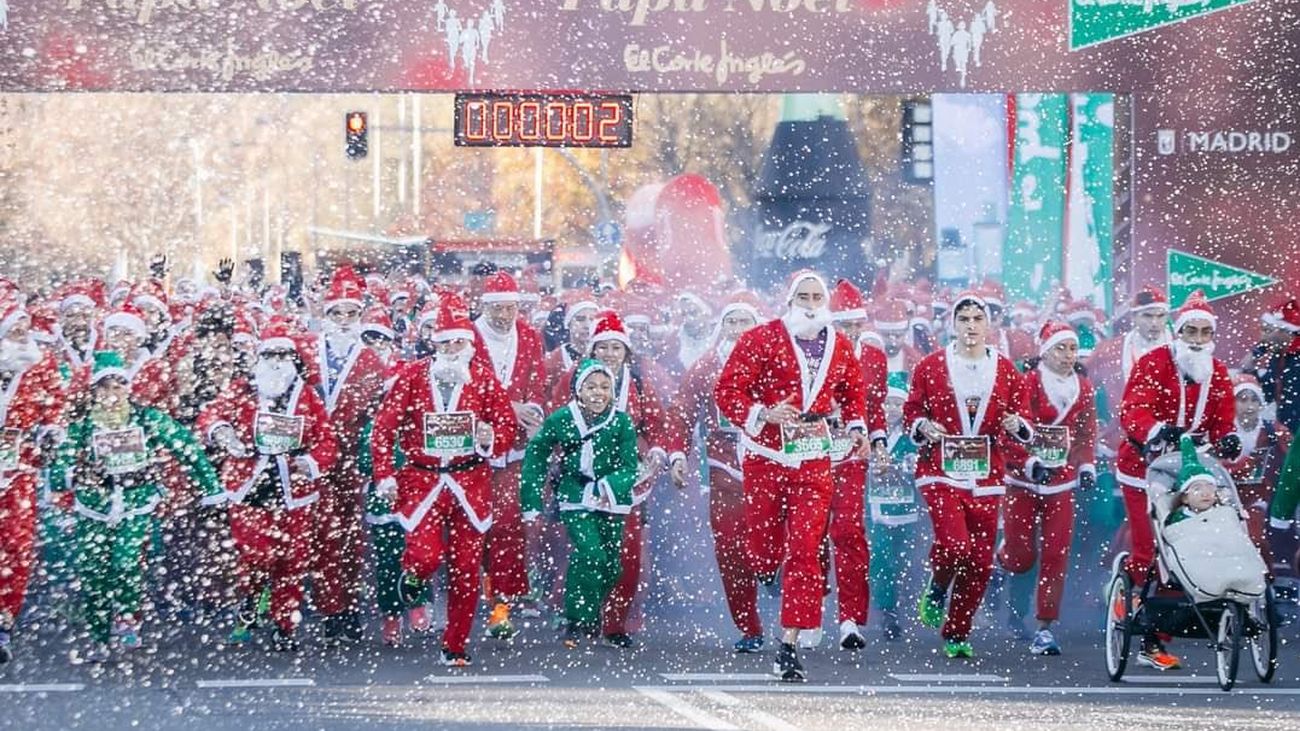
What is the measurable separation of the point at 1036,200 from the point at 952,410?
1398 centimetres

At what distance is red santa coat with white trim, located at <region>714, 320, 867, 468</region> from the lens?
14.2m

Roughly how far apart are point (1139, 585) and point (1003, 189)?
19.9 metres

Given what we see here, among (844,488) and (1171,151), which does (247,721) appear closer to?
(844,488)

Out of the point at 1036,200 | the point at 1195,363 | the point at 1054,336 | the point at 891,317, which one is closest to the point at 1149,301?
the point at 891,317

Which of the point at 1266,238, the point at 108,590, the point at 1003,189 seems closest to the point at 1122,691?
the point at 108,590

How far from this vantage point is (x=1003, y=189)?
34906mm

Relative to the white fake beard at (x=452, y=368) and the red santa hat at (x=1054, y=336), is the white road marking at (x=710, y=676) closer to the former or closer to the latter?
the white fake beard at (x=452, y=368)

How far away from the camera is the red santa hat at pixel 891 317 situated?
1902 centimetres

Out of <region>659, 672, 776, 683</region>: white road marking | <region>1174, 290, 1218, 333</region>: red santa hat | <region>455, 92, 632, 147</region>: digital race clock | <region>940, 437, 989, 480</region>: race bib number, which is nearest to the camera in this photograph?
<region>659, 672, 776, 683</region>: white road marking

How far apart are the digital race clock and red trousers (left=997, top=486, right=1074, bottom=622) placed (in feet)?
21.4

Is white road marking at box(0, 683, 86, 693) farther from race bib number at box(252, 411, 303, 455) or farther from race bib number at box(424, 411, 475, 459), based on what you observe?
race bib number at box(424, 411, 475, 459)

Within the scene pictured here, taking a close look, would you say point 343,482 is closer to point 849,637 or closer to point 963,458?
point 849,637

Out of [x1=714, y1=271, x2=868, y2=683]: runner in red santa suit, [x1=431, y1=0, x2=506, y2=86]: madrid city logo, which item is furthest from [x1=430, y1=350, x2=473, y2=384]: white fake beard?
[x1=431, y1=0, x2=506, y2=86]: madrid city logo

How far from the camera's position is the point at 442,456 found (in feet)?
48.5
